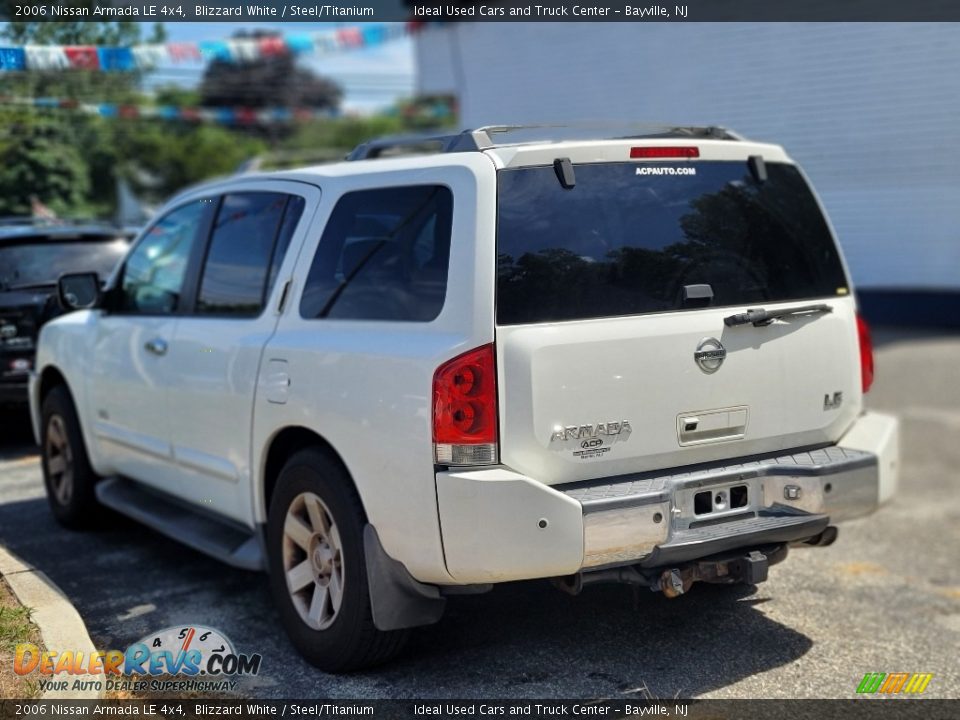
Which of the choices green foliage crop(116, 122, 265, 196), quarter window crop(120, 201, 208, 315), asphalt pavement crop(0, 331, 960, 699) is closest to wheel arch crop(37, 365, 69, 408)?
asphalt pavement crop(0, 331, 960, 699)

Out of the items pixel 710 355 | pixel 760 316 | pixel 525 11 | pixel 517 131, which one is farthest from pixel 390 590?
pixel 525 11

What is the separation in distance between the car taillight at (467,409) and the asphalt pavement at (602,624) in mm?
1028

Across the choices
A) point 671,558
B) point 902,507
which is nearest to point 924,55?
point 902,507

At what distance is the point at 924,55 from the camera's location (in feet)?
54.2

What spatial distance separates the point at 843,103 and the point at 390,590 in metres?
15.8

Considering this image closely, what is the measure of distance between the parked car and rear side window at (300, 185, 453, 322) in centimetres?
414

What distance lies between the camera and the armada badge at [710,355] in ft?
12.8

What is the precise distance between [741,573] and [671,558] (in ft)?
1.23

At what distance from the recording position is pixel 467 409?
139 inches

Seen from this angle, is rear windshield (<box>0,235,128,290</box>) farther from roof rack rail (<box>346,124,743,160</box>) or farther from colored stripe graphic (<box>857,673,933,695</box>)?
colored stripe graphic (<box>857,673,933,695</box>)

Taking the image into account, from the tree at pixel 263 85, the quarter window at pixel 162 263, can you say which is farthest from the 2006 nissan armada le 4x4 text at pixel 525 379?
the tree at pixel 263 85

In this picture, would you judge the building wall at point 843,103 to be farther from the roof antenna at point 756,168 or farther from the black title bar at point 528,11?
the roof antenna at point 756,168

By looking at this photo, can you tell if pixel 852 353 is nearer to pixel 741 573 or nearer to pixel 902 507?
pixel 741 573

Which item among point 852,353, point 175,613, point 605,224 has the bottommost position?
point 175,613
